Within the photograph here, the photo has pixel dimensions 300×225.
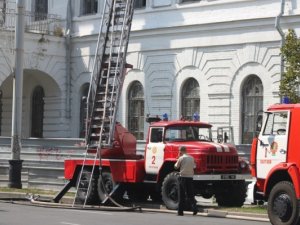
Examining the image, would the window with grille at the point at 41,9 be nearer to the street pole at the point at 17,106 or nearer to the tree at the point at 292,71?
the street pole at the point at 17,106

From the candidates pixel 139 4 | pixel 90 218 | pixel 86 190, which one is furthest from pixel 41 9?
pixel 90 218

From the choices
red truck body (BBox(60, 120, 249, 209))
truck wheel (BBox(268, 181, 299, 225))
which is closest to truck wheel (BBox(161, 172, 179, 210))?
red truck body (BBox(60, 120, 249, 209))

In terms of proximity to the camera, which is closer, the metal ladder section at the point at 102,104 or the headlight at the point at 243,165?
the headlight at the point at 243,165

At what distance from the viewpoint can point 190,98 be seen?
34094 mm

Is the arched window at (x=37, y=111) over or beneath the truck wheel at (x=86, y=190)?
over

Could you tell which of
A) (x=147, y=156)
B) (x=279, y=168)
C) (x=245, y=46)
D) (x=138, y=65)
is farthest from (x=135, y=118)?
(x=279, y=168)

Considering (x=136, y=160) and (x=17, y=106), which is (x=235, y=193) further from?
(x=17, y=106)

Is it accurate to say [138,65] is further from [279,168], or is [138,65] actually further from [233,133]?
[279,168]

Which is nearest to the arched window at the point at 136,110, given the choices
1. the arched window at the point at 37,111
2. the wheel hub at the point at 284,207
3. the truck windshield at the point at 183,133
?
the arched window at the point at 37,111

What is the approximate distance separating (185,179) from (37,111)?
854 inches

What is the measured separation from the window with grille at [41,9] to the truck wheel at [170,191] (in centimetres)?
2009

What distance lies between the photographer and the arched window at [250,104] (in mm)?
31688

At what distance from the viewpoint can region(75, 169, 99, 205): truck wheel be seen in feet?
77.6

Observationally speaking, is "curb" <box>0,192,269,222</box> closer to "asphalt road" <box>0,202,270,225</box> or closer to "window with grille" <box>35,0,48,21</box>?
"asphalt road" <box>0,202,270,225</box>
